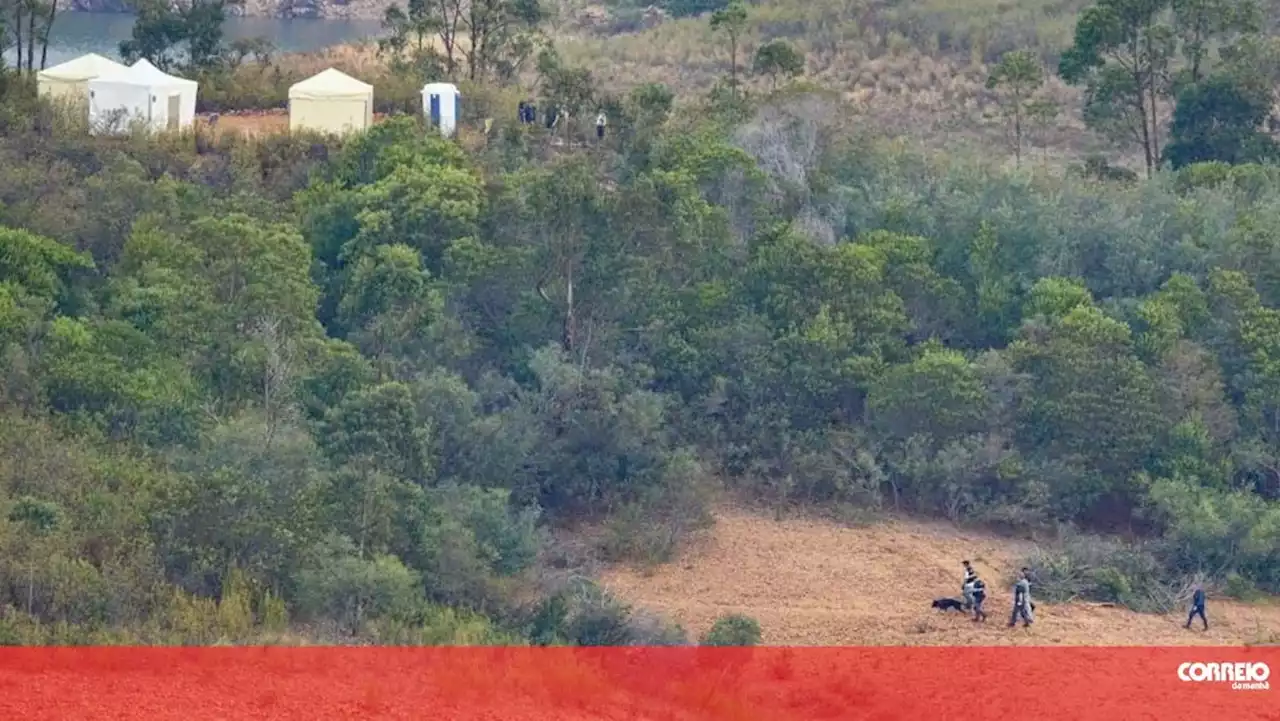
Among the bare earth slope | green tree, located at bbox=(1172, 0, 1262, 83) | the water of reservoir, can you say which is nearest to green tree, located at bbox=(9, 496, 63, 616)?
the bare earth slope

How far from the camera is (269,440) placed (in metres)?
22.8

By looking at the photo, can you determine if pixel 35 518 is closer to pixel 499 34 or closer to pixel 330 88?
pixel 330 88

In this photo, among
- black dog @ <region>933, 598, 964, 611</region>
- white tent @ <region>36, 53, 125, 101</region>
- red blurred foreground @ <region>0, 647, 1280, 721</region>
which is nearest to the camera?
red blurred foreground @ <region>0, 647, 1280, 721</region>

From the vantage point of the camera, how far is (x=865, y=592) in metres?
24.7

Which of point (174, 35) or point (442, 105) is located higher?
point (174, 35)

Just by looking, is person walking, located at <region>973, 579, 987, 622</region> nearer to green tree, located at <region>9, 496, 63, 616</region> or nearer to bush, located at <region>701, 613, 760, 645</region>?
bush, located at <region>701, 613, 760, 645</region>

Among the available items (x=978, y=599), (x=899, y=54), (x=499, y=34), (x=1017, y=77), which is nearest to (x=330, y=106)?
(x=499, y=34)

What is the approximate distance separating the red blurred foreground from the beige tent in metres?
15.8

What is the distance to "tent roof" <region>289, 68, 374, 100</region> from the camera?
34.6m

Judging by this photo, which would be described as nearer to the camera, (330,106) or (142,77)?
(142,77)

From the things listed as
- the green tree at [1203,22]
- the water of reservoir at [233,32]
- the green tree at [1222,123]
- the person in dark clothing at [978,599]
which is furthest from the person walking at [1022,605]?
the water of reservoir at [233,32]

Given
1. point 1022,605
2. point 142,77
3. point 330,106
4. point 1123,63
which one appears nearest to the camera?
point 1022,605

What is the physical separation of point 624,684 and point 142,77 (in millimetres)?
18093

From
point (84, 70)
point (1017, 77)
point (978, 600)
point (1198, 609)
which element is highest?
point (1017, 77)
